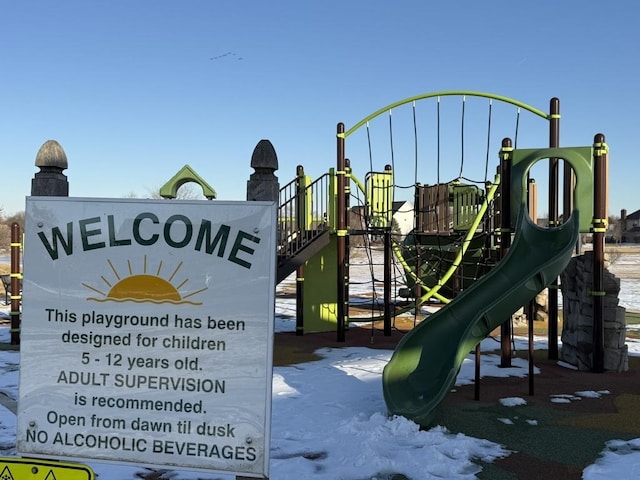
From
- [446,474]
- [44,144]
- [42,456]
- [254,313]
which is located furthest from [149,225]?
[446,474]

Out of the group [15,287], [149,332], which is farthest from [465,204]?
[149,332]

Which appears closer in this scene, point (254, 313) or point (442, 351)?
point (254, 313)

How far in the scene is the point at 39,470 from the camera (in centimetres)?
219

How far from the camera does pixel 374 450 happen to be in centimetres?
456

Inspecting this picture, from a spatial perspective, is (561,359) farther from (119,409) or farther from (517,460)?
(119,409)

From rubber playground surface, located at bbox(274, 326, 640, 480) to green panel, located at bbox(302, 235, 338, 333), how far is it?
326 centimetres

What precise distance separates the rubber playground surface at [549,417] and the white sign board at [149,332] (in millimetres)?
2572

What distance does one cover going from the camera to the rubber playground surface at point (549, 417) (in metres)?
4.39

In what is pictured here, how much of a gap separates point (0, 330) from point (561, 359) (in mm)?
10593

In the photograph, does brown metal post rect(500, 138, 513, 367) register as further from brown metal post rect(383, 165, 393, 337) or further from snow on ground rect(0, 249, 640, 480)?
brown metal post rect(383, 165, 393, 337)

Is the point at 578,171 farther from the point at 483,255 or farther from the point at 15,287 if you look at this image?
the point at 15,287

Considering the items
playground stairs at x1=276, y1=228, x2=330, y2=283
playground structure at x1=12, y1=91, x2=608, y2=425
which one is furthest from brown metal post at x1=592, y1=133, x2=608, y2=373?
playground stairs at x1=276, y1=228, x2=330, y2=283

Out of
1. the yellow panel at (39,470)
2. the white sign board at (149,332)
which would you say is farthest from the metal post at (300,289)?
the yellow panel at (39,470)

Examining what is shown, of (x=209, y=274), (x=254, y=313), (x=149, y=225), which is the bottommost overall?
(x=254, y=313)
